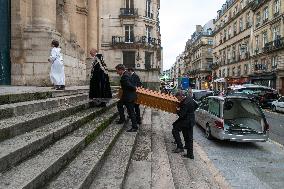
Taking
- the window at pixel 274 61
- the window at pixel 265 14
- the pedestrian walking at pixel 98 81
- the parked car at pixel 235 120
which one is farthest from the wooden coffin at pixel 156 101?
→ the window at pixel 265 14

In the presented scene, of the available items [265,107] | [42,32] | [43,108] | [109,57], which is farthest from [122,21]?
[43,108]

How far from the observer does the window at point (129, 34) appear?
4931 cm

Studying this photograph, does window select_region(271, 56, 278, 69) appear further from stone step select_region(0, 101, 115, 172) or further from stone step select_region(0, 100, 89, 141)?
stone step select_region(0, 101, 115, 172)

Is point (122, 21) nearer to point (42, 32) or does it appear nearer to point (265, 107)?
point (265, 107)

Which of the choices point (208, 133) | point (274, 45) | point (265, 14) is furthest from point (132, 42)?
point (208, 133)

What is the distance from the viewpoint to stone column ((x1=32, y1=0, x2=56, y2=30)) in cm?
1138

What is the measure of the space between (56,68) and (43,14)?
2585 millimetres

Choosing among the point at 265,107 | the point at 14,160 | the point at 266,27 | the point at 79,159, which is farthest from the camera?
the point at 266,27

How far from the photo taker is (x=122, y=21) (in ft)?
161

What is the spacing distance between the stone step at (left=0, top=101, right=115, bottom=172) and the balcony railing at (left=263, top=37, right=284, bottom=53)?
1411 inches

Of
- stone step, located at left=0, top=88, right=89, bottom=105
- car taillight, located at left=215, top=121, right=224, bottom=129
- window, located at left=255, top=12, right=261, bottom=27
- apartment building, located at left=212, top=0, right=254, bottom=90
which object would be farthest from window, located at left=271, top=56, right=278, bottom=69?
stone step, located at left=0, top=88, right=89, bottom=105

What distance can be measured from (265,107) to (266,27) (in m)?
17.6

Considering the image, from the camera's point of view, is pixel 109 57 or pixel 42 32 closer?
pixel 42 32

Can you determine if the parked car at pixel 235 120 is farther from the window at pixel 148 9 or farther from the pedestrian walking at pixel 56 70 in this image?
the window at pixel 148 9
